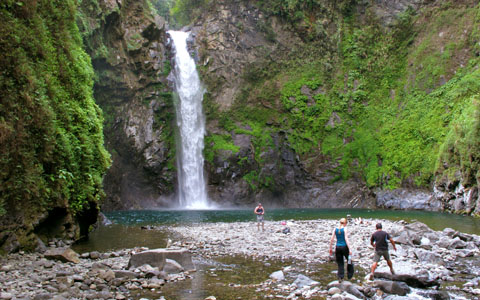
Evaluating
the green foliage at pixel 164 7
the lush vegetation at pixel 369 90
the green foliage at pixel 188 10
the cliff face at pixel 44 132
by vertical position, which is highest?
the green foliage at pixel 164 7

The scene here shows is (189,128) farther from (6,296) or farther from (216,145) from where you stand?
(6,296)

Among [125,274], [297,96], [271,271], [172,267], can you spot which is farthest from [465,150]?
[125,274]

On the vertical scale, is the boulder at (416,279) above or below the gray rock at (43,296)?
below

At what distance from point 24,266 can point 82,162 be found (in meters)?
5.18

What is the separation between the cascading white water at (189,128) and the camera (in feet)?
133

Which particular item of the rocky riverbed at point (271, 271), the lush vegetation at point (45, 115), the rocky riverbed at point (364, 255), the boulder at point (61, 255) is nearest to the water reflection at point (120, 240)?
the rocky riverbed at point (364, 255)

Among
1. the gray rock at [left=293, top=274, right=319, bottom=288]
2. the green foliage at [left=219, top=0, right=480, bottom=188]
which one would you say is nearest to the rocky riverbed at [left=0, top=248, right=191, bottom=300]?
the gray rock at [left=293, top=274, right=319, bottom=288]

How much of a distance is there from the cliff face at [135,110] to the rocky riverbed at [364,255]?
2232cm

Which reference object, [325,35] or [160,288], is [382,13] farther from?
[160,288]

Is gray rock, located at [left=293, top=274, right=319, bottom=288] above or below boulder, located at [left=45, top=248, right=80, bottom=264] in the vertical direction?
below

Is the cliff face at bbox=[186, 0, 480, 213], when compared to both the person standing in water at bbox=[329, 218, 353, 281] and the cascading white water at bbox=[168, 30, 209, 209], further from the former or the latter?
the person standing in water at bbox=[329, 218, 353, 281]

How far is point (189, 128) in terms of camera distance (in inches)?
1684

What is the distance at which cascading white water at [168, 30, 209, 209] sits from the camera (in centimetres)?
4053

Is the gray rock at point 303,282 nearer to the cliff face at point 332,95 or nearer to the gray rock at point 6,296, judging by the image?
the gray rock at point 6,296
